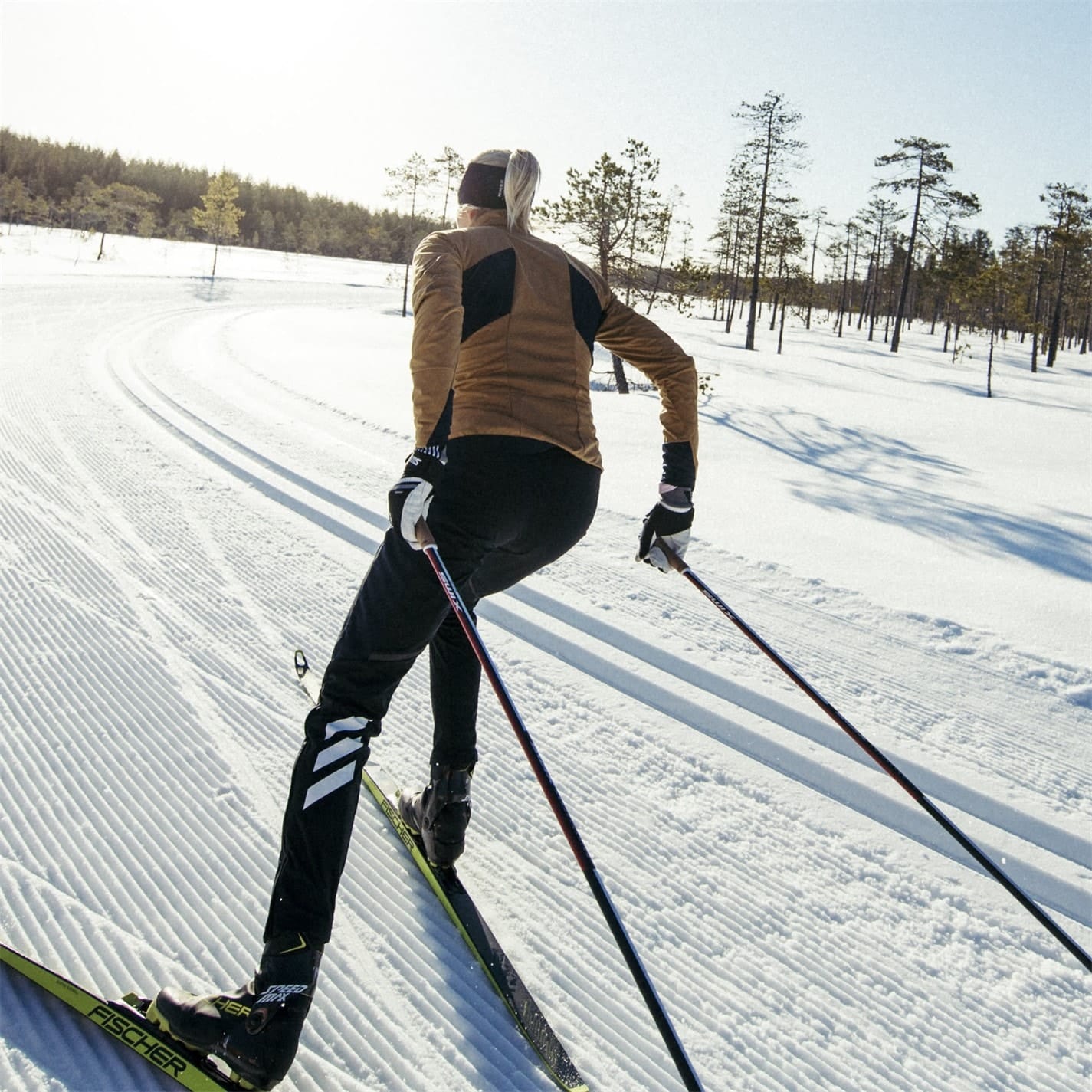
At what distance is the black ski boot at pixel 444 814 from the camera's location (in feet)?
6.97

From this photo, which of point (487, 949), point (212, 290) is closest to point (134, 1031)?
point (487, 949)

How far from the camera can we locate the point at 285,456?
6566mm

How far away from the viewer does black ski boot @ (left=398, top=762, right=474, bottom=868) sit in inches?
83.7

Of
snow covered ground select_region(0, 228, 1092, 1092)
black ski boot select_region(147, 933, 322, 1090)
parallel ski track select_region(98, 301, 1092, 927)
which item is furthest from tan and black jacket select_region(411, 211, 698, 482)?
parallel ski track select_region(98, 301, 1092, 927)

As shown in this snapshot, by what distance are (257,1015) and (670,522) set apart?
162 centimetres

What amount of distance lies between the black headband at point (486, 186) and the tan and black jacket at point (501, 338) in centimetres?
3

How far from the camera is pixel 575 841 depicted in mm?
1410

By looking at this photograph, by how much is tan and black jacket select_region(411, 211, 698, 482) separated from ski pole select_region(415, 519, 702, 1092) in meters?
0.29

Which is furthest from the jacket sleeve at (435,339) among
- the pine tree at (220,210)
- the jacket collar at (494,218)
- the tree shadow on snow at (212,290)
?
the pine tree at (220,210)

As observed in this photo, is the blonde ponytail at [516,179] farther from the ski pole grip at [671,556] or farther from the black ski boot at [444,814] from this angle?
the black ski boot at [444,814]

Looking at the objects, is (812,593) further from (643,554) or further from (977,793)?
(643,554)

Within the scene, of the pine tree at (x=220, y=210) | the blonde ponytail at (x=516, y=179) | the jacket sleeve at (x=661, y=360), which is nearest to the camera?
the blonde ponytail at (x=516, y=179)

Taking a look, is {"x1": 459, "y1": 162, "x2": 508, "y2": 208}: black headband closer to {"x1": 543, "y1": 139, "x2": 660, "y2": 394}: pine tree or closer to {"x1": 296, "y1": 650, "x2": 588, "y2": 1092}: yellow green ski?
{"x1": 296, "y1": 650, "x2": 588, "y2": 1092}: yellow green ski

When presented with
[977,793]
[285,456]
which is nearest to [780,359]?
[285,456]
